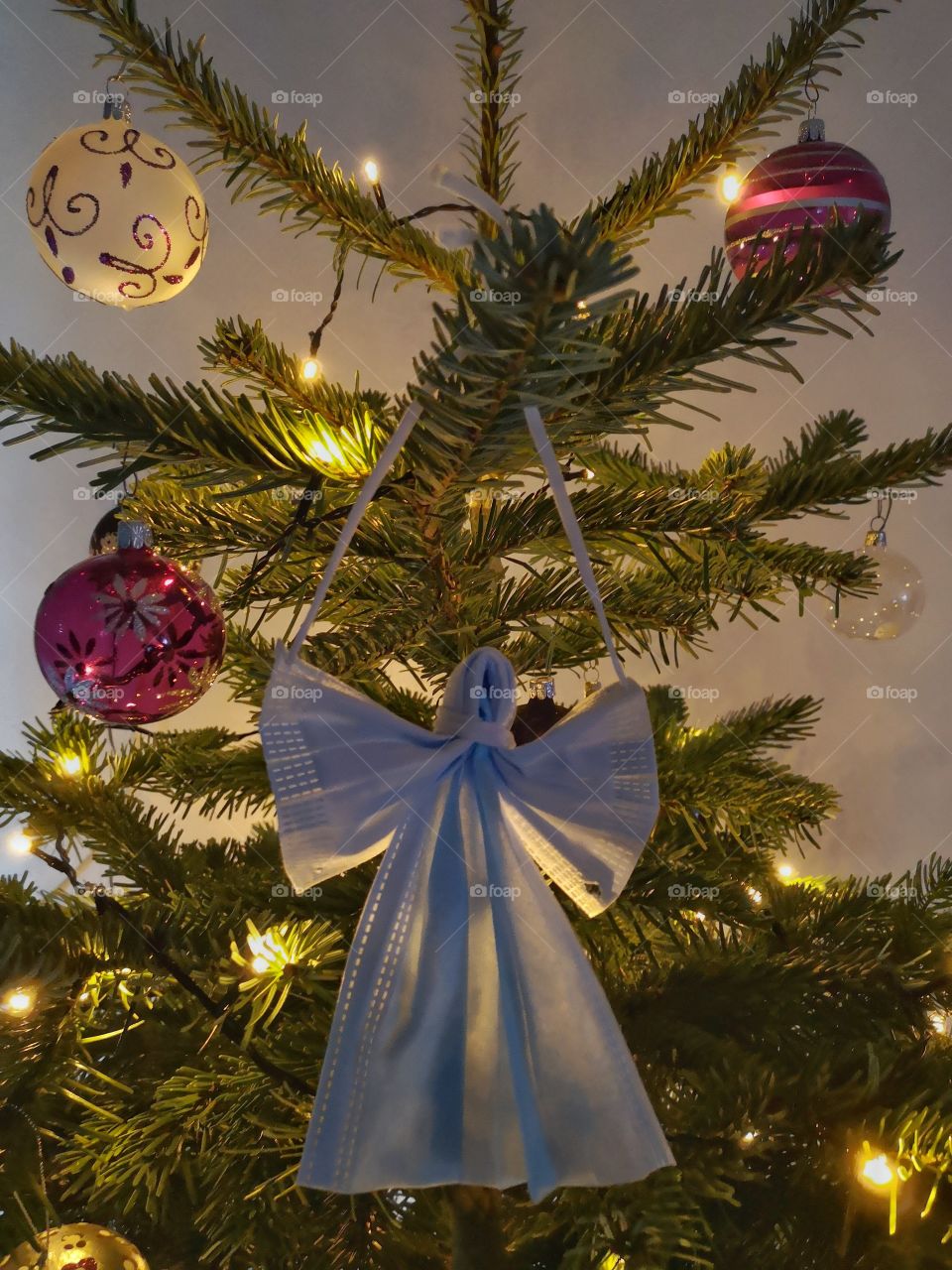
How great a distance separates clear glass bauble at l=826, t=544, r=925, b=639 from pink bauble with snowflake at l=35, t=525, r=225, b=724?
706mm

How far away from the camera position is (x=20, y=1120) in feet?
1.23

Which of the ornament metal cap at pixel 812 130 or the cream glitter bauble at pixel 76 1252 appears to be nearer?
the cream glitter bauble at pixel 76 1252

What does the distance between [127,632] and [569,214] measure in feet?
3.16

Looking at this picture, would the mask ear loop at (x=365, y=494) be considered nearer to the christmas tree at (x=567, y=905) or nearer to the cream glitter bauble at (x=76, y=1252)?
the christmas tree at (x=567, y=905)

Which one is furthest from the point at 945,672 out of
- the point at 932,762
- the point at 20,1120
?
the point at 20,1120

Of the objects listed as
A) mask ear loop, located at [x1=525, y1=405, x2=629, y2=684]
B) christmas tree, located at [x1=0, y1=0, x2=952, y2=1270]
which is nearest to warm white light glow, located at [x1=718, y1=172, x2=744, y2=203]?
christmas tree, located at [x1=0, y1=0, x2=952, y2=1270]

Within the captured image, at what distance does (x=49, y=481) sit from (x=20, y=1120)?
1.10 meters

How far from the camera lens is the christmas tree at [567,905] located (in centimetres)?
35

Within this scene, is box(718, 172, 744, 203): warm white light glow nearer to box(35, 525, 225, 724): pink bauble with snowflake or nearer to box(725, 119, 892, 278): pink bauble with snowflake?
box(725, 119, 892, 278): pink bauble with snowflake

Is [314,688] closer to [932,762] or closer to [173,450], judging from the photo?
[173,450]

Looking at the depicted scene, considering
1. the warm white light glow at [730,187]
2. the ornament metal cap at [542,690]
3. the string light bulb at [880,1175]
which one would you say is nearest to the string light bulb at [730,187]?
the warm white light glow at [730,187]

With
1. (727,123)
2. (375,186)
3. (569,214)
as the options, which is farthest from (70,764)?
(569,214)

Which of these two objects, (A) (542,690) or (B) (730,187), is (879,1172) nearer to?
(A) (542,690)

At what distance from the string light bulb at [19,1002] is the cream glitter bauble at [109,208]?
1.23 ft
